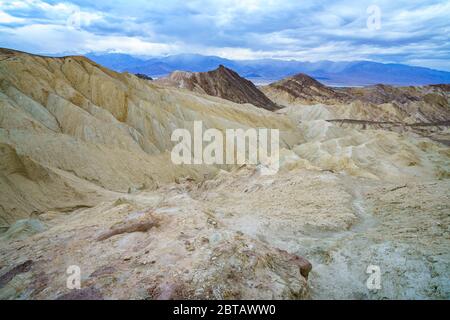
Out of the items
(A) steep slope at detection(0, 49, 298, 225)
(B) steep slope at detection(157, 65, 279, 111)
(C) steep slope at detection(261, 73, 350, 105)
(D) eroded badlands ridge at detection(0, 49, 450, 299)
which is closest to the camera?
(D) eroded badlands ridge at detection(0, 49, 450, 299)

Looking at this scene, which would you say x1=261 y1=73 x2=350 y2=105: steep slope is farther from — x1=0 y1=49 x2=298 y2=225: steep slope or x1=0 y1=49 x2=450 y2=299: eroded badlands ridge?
x1=0 y1=49 x2=450 y2=299: eroded badlands ridge

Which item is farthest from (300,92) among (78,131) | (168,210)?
(168,210)

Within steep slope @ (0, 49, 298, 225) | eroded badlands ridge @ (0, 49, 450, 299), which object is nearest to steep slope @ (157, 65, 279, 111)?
steep slope @ (0, 49, 298, 225)

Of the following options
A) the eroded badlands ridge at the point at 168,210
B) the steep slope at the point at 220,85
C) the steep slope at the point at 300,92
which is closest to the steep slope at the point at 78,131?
the eroded badlands ridge at the point at 168,210

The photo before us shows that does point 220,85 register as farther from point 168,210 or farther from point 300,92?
point 168,210

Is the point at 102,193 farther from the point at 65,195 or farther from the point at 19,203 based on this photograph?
the point at 19,203

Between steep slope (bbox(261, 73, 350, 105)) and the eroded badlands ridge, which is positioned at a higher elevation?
steep slope (bbox(261, 73, 350, 105))
